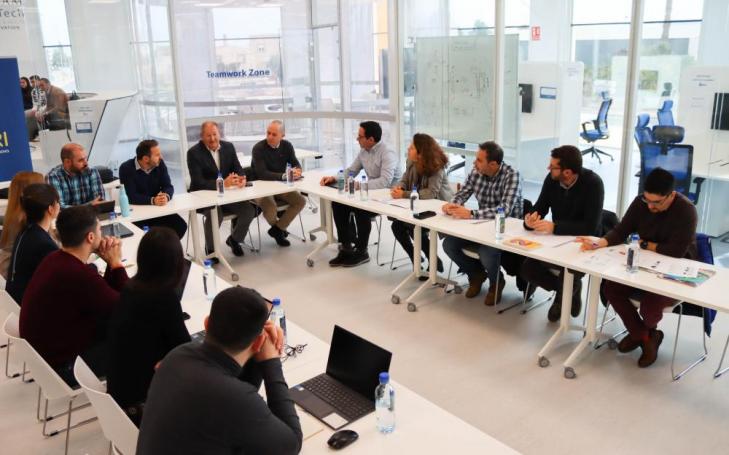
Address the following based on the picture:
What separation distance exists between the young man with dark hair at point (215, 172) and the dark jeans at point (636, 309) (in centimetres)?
358

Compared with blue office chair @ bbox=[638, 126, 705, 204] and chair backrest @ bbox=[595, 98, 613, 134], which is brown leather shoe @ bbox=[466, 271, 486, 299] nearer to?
blue office chair @ bbox=[638, 126, 705, 204]

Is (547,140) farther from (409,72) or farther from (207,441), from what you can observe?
(207,441)

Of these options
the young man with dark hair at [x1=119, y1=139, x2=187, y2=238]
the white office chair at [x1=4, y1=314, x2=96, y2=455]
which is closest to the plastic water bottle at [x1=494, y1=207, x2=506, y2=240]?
the white office chair at [x1=4, y1=314, x2=96, y2=455]

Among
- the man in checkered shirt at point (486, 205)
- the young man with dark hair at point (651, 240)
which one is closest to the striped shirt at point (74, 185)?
A: the man in checkered shirt at point (486, 205)

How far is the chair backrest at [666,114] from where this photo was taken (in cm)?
540

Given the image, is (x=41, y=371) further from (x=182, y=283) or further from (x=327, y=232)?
(x=327, y=232)

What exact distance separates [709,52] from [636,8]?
0.72 metres

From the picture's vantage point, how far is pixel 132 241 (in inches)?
179

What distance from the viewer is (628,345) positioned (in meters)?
4.13

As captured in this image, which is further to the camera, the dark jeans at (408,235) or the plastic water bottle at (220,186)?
the plastic water bottle at (220,186)

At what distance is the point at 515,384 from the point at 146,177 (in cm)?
373

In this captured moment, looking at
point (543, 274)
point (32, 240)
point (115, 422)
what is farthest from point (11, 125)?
point (543, 274)

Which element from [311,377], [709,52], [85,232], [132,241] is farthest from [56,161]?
[709,52]

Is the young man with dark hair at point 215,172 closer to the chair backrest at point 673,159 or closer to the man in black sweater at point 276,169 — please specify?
the man in black sweater at point 276,169
